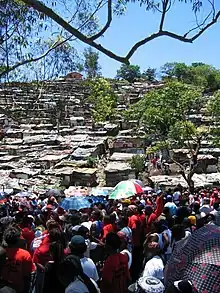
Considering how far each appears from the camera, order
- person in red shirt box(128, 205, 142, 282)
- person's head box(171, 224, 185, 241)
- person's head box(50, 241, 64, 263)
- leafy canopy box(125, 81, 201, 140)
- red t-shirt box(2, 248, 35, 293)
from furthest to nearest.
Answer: leafy canopy box(125, 81, 201, 140), person in red shirt box(128, 205, 142, 282), person's head box(171, 224, 185, 241), red t-shirt box(2, 248, 35, 293), person's head box(50, 241, 64, 263)

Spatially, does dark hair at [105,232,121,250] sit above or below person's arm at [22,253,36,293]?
above

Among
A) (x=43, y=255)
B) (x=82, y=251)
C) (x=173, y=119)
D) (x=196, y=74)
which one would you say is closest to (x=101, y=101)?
(x=173, y=119)

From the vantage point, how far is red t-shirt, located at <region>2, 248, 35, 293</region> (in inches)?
172

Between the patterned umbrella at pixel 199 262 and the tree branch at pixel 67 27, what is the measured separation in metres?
2.97

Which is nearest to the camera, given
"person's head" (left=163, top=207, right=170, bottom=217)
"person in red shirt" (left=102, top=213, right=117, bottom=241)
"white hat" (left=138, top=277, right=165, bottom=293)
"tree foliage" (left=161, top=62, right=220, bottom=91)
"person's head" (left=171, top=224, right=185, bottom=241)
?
"white hat" (left=138, top=277, right=165, bottom=293)

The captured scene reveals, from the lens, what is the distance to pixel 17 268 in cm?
439

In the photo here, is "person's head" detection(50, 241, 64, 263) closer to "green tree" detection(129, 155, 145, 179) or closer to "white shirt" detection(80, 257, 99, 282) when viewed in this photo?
"white shirt" detection(80, 257, 99, 282)

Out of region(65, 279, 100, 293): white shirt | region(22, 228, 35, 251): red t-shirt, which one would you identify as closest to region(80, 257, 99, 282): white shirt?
region(65, 279, 100, 293): white shirt

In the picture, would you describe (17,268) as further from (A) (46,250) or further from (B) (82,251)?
(B) (82,251)

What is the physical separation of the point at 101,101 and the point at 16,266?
34.5 m

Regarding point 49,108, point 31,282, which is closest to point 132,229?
point 31,282

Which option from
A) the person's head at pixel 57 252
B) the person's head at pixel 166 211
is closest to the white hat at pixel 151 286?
the person's head at pixel 57 252

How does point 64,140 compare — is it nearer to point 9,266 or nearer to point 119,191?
point 119,191

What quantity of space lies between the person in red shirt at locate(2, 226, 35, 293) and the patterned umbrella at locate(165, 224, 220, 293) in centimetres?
153
